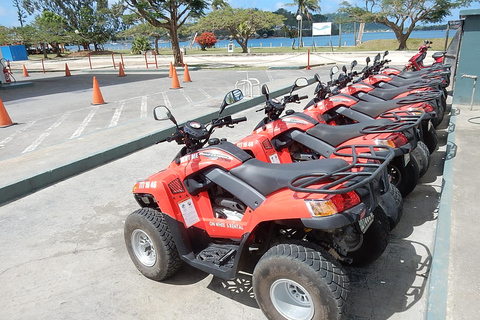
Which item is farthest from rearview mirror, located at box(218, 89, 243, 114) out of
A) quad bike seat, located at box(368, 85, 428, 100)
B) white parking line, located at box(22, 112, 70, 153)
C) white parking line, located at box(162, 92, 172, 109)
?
white parking line, located at box(162, 92, 172, 109)

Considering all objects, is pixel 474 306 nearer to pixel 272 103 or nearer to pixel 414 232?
pixel 414 232

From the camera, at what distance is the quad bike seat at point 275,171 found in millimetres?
2471

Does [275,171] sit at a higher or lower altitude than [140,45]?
lower

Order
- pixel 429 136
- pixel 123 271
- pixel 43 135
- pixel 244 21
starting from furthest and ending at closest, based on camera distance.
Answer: pixel 244 21
pixel 43 135
pixel 429 136
pixel 123 271

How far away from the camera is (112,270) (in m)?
3.37

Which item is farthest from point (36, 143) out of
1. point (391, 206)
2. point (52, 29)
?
point (52, 29)

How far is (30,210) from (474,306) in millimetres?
4811

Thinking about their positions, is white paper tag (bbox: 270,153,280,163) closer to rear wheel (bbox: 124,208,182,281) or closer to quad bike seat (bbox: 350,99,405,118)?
rear wheel (bbox: 124,208,182,281)

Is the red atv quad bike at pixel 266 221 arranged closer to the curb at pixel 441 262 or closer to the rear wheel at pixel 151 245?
the rear wheel at pixel 151 245

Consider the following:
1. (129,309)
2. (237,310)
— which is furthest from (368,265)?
(129,309)

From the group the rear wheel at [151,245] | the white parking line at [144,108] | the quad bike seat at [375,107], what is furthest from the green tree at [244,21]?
the rear wheel at [151,245]

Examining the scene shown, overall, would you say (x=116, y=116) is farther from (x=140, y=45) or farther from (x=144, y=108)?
(x=140, y=45)

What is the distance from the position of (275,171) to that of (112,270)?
1.87m

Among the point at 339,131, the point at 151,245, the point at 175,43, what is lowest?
the point at 151,245
